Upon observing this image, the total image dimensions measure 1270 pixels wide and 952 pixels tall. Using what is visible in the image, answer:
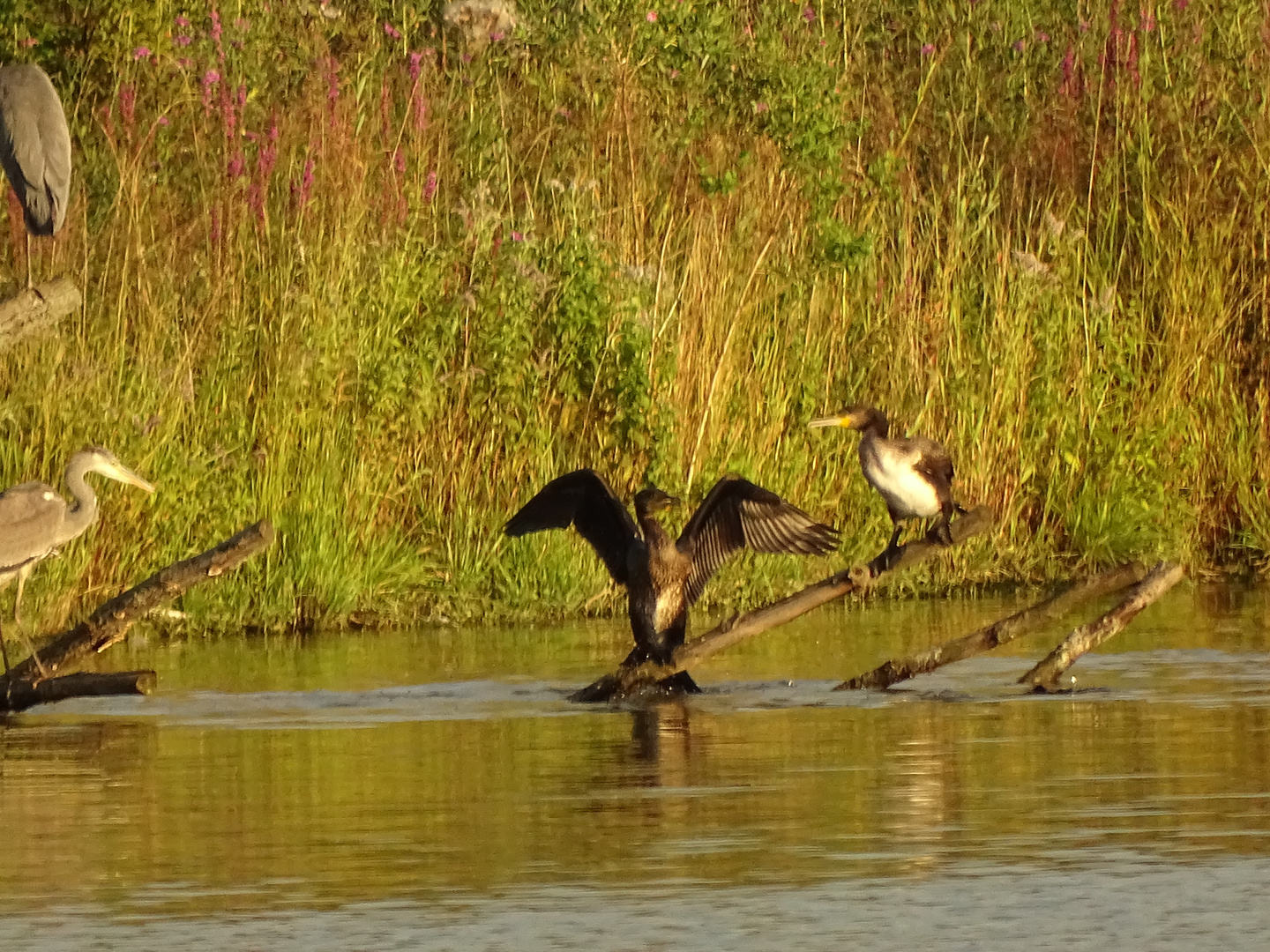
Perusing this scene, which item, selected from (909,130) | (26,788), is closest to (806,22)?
(909,130)

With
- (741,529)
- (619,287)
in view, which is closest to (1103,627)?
(741,529)

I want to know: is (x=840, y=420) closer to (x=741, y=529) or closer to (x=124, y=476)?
(x=741, y=529)

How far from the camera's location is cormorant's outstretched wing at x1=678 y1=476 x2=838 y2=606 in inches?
372

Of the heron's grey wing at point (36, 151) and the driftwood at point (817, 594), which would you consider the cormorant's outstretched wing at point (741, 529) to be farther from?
the heron's grey wing at point (36, 151)

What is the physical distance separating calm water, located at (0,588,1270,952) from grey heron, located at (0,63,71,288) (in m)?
1.82

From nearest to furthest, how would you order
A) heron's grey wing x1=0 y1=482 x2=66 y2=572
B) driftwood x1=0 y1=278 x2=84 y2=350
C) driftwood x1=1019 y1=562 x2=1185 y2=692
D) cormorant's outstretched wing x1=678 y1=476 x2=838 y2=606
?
driftwood x1=1019 y1=562 x2=1185 y2=692
cormorant's outstretched wing x1=678 y1=476 x2=838 y2=606
heron's grey wing x1=0 y1=482 x2=66 y2=572
driftwood x1=0 y1=278 x2=84 y2=350

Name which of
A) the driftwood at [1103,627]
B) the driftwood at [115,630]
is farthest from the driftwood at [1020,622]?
the driftwood at [115,630]

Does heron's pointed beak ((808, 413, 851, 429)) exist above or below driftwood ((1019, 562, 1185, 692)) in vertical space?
above

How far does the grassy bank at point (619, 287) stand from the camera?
11750 millimetres

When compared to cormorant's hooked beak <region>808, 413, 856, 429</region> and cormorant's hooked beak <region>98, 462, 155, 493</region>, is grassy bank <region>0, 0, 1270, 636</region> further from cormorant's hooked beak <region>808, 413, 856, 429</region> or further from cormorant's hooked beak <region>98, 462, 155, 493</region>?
cormorant's hooked beak <region>808, 413, 856, 429</region>

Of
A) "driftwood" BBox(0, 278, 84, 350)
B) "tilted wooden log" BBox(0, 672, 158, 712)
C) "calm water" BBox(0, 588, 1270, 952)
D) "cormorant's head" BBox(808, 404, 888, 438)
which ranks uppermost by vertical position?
"driftwood" BBox(0, 278, 84, 350)

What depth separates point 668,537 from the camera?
32.1 ft

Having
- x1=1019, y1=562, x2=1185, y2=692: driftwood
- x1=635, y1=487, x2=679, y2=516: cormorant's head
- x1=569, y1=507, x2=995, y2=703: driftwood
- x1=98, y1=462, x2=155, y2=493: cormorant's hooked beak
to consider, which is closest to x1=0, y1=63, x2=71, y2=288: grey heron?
x1=98, y1=462, x2=155, y2=493: cormorant's hooked beak

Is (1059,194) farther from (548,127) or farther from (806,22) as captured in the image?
(548,127)
